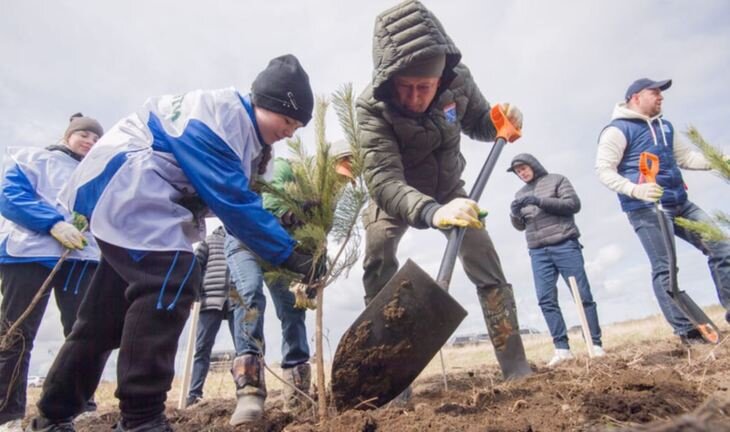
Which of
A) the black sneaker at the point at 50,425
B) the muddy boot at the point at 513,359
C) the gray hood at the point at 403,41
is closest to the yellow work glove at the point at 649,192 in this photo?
the muddy boot at the point at 513,359

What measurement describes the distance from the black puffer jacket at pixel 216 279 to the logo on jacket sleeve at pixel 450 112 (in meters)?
2.47

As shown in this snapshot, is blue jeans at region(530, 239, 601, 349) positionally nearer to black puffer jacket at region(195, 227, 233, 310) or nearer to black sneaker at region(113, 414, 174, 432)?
black puffer jacket at region(195, 227, 233, 310)

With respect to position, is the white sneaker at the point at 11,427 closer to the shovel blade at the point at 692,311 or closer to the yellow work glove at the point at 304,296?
the yellow work glove at the point at 304,296

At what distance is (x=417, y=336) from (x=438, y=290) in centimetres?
21

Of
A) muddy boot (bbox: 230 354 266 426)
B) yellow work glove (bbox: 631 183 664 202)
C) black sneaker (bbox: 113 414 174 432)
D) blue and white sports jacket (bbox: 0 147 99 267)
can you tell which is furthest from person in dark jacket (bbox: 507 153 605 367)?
blue and white sports jacket (bbox: 0 147 99 267)

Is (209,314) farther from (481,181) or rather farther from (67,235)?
(481,181)

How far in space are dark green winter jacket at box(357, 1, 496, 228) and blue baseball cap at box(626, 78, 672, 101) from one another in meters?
1.90

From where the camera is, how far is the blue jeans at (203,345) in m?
4.27

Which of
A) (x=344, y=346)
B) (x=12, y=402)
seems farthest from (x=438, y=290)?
(x=12, y=402)

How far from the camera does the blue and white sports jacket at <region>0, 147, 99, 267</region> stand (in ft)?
9.37

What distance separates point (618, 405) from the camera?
54.9 inches

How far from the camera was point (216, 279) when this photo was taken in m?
4.38

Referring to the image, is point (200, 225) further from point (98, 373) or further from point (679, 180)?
point (679, 180)

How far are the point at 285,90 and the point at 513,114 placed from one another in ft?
5.13
